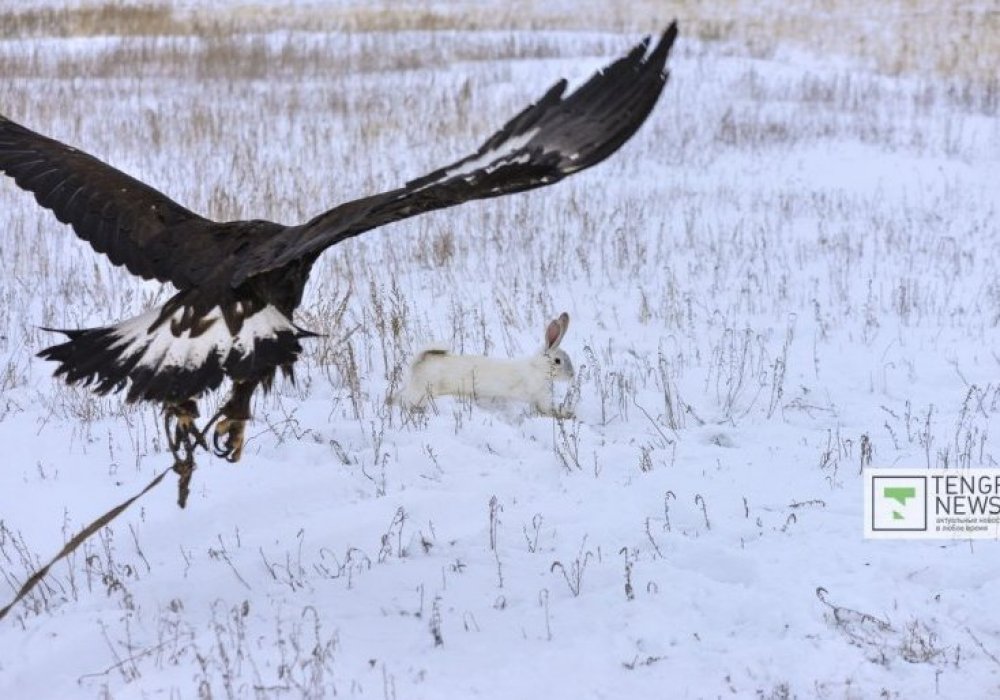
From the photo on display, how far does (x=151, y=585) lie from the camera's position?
12.3 ft

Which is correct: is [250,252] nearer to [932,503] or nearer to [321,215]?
[321,215]

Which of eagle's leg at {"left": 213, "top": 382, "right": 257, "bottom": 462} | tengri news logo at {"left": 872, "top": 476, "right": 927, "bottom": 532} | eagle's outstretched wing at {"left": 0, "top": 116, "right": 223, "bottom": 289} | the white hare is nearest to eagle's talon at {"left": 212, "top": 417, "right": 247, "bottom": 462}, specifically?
eagle's leg at {"left": 213, "top": 382, "right": 257, "bottom": 462}

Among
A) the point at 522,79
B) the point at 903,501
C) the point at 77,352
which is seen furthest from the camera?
the point at 522,79

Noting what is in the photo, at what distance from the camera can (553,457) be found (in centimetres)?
479

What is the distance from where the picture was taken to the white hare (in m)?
5.43

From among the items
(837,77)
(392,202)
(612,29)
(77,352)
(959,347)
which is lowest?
(959,347)

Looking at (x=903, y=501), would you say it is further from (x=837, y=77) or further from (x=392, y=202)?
(x=837, y=77)

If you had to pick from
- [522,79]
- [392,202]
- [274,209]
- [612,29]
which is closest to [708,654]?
[392,202]

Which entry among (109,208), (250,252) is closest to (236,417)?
(250,252)

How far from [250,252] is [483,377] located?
2.01m

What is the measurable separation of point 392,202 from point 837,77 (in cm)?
1341

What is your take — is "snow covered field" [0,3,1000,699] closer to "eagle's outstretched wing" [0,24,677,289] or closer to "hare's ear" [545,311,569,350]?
"hare's ear" [545,311,569,350]

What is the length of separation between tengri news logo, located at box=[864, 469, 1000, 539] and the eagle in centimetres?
181

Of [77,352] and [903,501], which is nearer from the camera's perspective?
[77,352]
